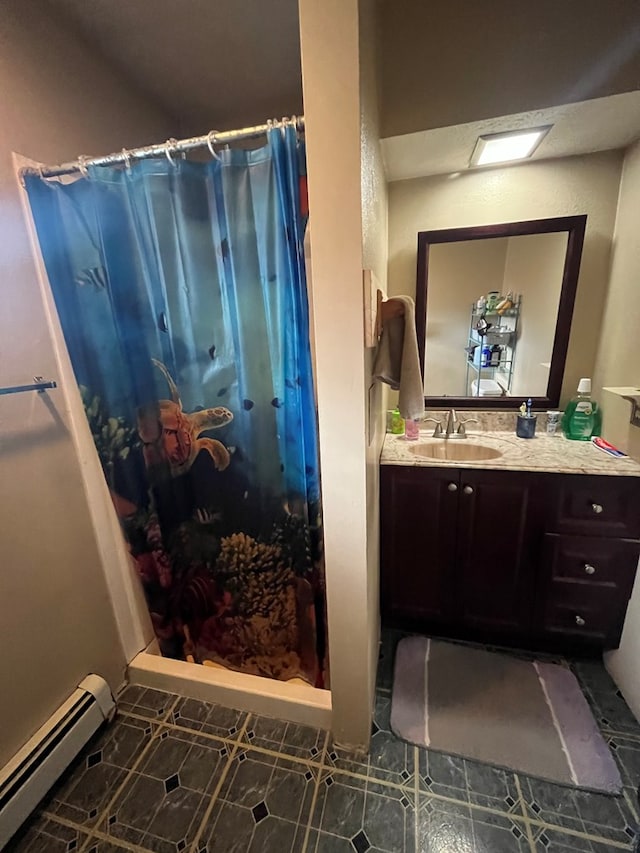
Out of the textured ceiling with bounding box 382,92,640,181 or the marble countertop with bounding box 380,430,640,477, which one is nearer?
the textured ceiling with bounding box 382,92,640,181

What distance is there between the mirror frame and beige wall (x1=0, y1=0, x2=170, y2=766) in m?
1.40

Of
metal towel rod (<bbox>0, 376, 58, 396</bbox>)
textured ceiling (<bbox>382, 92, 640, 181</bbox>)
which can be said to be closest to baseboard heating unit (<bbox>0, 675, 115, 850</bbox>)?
metal towel rod (<bbox>0, 376, 58, 396</bbox>)

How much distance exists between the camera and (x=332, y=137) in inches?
31.4

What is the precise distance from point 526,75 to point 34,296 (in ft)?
5.77

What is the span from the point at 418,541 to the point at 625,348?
1.15m

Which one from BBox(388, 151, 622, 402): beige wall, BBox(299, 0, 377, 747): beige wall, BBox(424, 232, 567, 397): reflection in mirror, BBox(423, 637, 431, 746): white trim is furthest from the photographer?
BBox(424, 232, 567, 397): reflection in mirror

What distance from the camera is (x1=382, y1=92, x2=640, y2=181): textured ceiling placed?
1.21 m

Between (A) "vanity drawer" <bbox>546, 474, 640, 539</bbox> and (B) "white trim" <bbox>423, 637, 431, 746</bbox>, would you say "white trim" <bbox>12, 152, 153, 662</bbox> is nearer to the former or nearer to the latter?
(B) "white trim" <bbox>423, 637, 431, 746</bbox>

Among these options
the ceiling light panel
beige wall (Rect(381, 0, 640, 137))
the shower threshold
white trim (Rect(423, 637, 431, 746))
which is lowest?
white trim (Rect(423, 637, 431, 746))

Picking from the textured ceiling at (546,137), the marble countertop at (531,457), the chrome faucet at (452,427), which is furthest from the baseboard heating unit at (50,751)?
the textured ceiling at (546,137)

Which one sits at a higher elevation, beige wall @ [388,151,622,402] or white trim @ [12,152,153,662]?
beige wall @ [388,151,622,402]

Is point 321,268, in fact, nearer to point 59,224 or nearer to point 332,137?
point 332,137

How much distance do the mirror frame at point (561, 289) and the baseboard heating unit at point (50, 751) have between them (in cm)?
186

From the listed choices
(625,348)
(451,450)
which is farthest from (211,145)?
(625,348)
